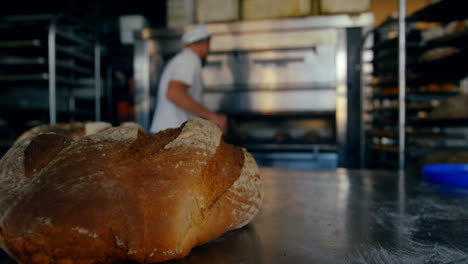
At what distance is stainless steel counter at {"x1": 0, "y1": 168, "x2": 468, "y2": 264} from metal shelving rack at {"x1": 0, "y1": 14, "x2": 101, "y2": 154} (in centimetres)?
242

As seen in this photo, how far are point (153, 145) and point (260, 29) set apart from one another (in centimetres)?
238

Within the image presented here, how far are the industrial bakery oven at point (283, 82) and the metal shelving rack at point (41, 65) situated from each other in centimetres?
65

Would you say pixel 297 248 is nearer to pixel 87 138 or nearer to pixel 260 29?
pixel 87 138

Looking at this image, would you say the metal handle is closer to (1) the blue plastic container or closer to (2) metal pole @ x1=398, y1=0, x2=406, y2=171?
(2) metal pole @ x1=398, y1=0, x2=406, y2=171

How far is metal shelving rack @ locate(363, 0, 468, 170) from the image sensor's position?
201 centimetres

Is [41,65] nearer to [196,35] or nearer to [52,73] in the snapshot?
[52,73]

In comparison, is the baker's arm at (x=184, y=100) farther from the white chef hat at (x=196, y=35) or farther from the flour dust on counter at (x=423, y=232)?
the flour dust on counter at (x=423, y=232)

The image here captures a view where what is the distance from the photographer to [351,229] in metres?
0.62

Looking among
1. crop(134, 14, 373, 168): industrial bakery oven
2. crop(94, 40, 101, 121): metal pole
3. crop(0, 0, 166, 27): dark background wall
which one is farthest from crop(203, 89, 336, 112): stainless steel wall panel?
crop(0, 0, 166, 27): dark background wall

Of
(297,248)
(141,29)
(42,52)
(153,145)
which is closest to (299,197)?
(297,248)

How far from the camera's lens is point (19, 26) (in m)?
2.52

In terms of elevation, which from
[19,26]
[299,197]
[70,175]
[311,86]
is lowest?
[299,197]

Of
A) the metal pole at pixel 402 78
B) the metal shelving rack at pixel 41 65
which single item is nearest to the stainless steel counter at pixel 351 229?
the metal pole at pixel 402 78

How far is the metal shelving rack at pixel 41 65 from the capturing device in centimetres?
255
